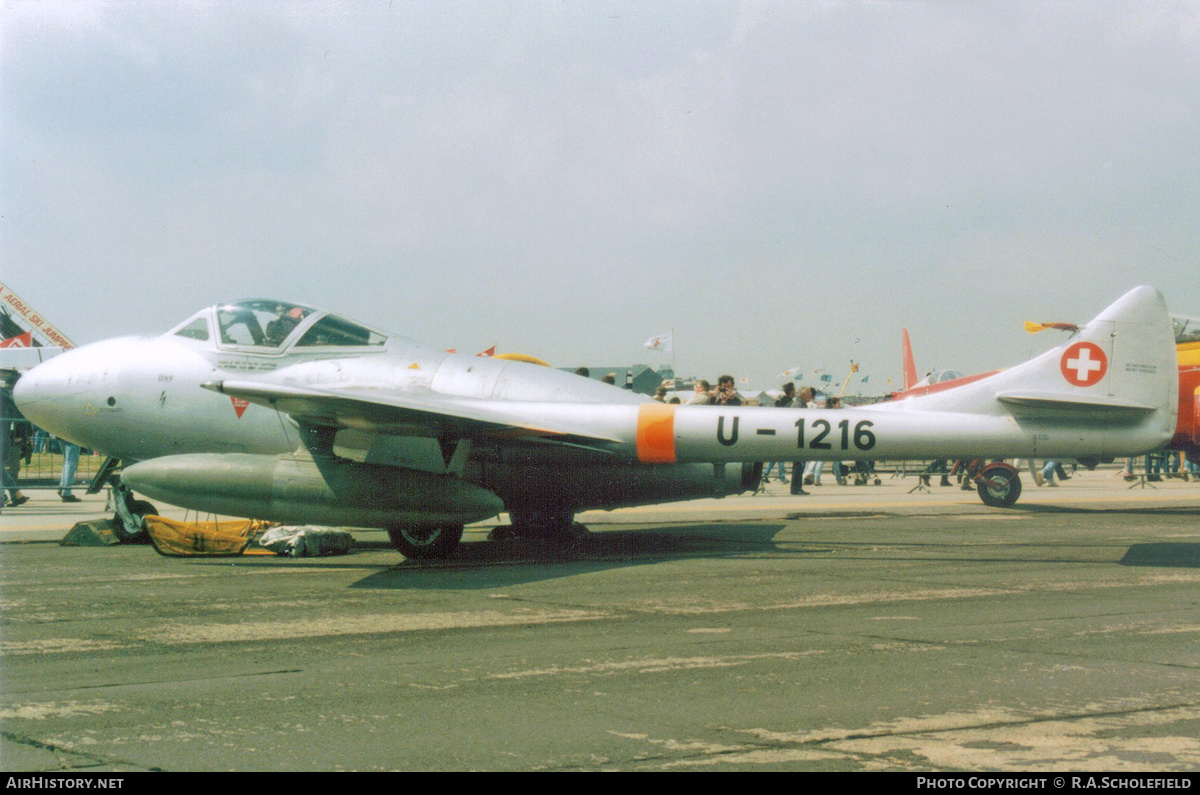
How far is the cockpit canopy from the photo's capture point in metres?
10.9

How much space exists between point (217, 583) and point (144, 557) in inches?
94.6

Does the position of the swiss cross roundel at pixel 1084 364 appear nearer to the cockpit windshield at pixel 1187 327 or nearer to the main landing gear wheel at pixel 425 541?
the main landing gear wheel at pixel 425 541

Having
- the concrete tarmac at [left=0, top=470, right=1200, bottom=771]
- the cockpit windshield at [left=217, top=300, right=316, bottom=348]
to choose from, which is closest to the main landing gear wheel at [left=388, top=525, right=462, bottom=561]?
the concrete tarmac at [left=0, top=470, right=1200, bottom=771]

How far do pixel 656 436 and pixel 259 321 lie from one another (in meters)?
4.51

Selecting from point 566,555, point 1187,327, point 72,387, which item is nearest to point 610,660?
point 566,555

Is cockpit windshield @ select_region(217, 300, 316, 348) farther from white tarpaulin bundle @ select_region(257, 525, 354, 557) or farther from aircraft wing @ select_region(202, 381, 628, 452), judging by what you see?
white tarpaulin bundle @ select_region(257, 525, 354, 557)

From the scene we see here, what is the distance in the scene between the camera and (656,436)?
9.90 meters

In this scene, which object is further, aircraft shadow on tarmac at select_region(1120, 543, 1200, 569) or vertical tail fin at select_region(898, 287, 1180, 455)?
aircraft shadow on tarmac at select_region(1120, 543, 1200, 569)

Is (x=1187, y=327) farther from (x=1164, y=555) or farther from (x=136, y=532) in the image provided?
(x=136, y=532)

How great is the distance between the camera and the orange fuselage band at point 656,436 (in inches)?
388

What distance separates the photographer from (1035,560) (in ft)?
32.6

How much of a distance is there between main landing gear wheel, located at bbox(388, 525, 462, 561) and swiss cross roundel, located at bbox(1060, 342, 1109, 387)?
6.00m

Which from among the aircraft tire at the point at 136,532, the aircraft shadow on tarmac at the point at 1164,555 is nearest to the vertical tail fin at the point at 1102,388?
the aircraft shadow on tarmac at the point at 1164,555
